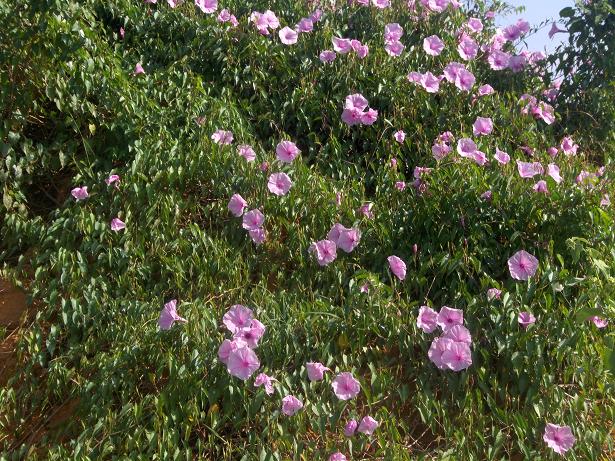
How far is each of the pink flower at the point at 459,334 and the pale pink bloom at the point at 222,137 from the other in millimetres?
1568

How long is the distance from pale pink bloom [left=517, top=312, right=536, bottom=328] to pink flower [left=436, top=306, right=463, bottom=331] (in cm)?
20

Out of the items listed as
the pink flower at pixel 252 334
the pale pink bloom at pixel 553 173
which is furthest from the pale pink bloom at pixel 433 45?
the pink flower at pixel 252 334

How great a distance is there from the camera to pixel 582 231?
332 centimetres

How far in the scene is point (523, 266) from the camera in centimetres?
318

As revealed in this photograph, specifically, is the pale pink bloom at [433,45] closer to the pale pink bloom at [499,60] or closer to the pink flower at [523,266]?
the pale pink bloom at [499,60]

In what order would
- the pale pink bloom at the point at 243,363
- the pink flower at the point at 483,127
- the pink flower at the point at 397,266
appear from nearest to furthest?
the pale pink bloom at the point at 243,363 → the pink flower at the point at 397,266 → the pink flower at the point at 483,127

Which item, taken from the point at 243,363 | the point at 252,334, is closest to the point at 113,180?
the point at 252,334

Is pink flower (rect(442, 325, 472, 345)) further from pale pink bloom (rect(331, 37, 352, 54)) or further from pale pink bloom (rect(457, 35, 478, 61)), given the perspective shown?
pale pink bloom (rect(457, 35, 478, 61))

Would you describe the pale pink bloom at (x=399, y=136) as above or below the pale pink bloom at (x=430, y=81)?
below

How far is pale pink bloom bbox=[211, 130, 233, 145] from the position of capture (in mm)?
3969

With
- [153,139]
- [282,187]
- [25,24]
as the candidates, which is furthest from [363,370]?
[25,24]

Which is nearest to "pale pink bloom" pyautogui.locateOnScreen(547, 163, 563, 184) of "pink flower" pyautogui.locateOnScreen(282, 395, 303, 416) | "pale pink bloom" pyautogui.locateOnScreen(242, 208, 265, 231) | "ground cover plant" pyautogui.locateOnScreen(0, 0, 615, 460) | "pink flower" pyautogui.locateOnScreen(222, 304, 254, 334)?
"ground cover plant" pyautogui.locateOnScreen(0, 0, 615, 460)

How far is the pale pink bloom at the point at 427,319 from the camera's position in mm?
3004

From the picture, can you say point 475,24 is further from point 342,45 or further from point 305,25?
point 305,25
